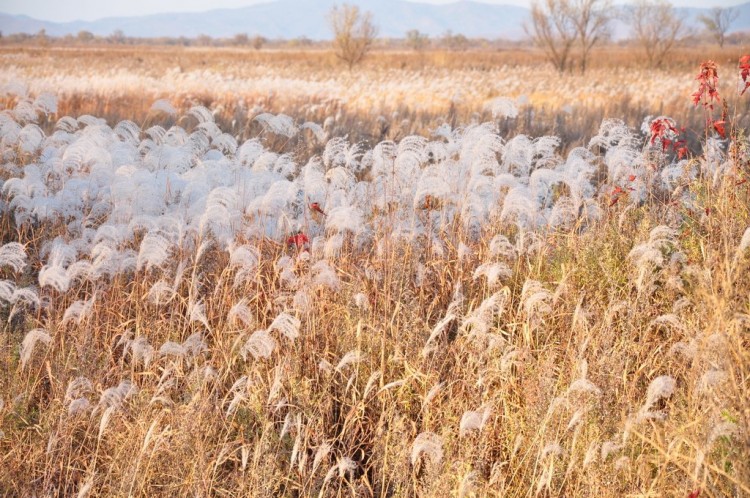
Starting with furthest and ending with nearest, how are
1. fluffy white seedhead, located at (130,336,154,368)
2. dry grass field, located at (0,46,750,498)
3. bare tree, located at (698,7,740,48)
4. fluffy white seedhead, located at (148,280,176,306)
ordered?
bare tree, located at (698,7,740,48) → fluffy white seedhead, located at (148,280,176,306) → fluffy white seedhead, located at (130,336,154,368) → dry grass field, located at (0,46,750,498)

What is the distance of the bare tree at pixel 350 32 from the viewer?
28578 mm

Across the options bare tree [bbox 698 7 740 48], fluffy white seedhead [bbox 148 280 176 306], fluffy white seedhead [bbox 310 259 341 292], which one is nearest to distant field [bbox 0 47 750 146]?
fluffy white seedhead [bbox 310 259 341 292]

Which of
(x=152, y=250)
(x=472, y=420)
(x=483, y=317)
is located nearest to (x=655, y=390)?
(x=472, y=420)

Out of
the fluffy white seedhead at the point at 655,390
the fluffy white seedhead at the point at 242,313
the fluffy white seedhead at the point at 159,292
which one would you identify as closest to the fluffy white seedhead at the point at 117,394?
the fluffy white seedhead at the point at 159,292

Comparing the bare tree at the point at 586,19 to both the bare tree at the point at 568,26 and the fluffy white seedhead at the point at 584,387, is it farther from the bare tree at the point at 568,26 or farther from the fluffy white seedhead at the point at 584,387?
the fluffy white seedhead at the point at 584,387

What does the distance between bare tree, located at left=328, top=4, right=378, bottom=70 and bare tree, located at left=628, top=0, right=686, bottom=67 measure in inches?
418

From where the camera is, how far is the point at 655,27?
26625 mm

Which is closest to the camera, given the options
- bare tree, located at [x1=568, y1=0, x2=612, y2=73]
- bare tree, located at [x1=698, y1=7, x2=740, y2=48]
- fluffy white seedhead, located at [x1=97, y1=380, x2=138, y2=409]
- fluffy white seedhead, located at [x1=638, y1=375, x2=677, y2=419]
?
fluffy white seedhead, located at [x1=638, y1=375, x2=677, y2=419]

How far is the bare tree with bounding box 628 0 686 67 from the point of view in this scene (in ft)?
86.3

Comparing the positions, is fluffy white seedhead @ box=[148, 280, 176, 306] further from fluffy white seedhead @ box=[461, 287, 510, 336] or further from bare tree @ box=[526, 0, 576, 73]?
bare tree @ box=[526, 0, 576, 73]

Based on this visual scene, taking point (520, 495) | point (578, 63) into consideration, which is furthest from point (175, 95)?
point (578, 63)

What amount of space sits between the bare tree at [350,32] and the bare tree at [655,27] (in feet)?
34.8

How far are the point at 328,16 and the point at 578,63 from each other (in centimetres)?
1051

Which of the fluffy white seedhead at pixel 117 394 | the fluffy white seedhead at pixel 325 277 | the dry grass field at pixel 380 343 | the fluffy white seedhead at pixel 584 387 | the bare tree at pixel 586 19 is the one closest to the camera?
the fluffy white seedhead at pixel 584 387
